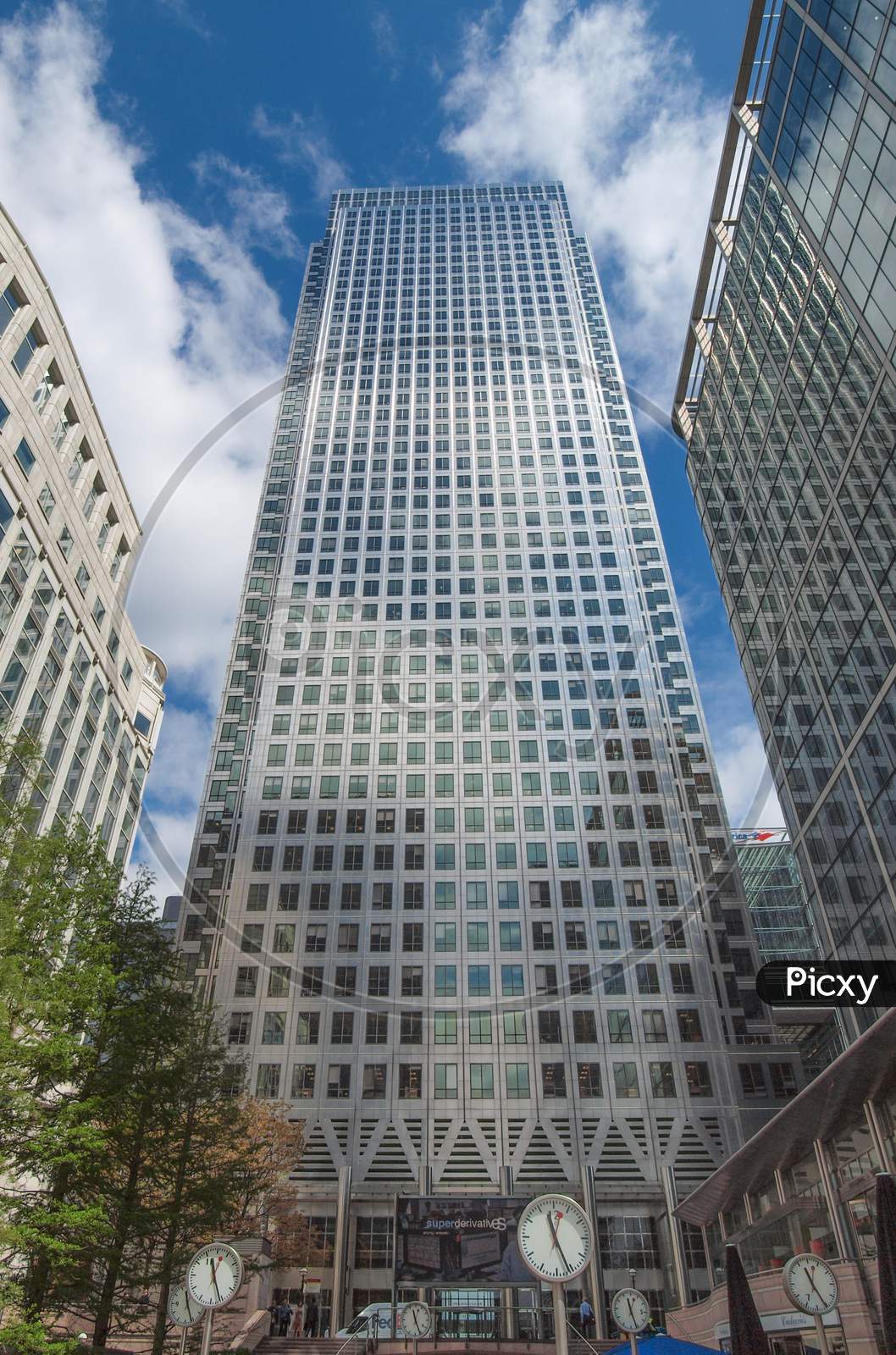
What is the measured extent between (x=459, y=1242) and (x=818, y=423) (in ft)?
119

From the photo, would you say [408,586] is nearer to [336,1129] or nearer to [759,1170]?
[336,1129]

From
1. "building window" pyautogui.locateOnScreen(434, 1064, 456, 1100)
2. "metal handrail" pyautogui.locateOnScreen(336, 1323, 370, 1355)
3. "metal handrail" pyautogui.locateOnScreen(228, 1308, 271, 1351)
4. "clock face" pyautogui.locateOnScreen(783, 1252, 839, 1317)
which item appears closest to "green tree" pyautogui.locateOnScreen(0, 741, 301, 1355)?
"metal handrail" pyautogui.locateOnScreen(228, 1308, 271, 1351)

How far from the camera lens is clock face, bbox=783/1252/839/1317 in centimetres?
1526

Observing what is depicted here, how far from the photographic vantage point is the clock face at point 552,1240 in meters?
9.62

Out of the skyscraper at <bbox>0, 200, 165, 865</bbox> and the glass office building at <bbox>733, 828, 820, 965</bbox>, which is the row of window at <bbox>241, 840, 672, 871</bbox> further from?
the glass office building at <bbox>733, 828, 820, 965</bbox>

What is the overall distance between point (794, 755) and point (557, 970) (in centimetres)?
2686

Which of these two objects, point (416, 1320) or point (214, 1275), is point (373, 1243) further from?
point (214, 1275)

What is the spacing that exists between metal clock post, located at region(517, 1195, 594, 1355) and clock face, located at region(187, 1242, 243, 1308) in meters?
5.56

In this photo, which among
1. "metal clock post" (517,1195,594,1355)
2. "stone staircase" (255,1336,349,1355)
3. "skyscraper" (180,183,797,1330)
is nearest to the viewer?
"metal clock post" (517,1195,594,1355)

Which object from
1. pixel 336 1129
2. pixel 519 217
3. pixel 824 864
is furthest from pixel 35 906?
pixel 519 217

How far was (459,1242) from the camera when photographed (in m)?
27.0

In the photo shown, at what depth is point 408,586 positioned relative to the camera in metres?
79.4
